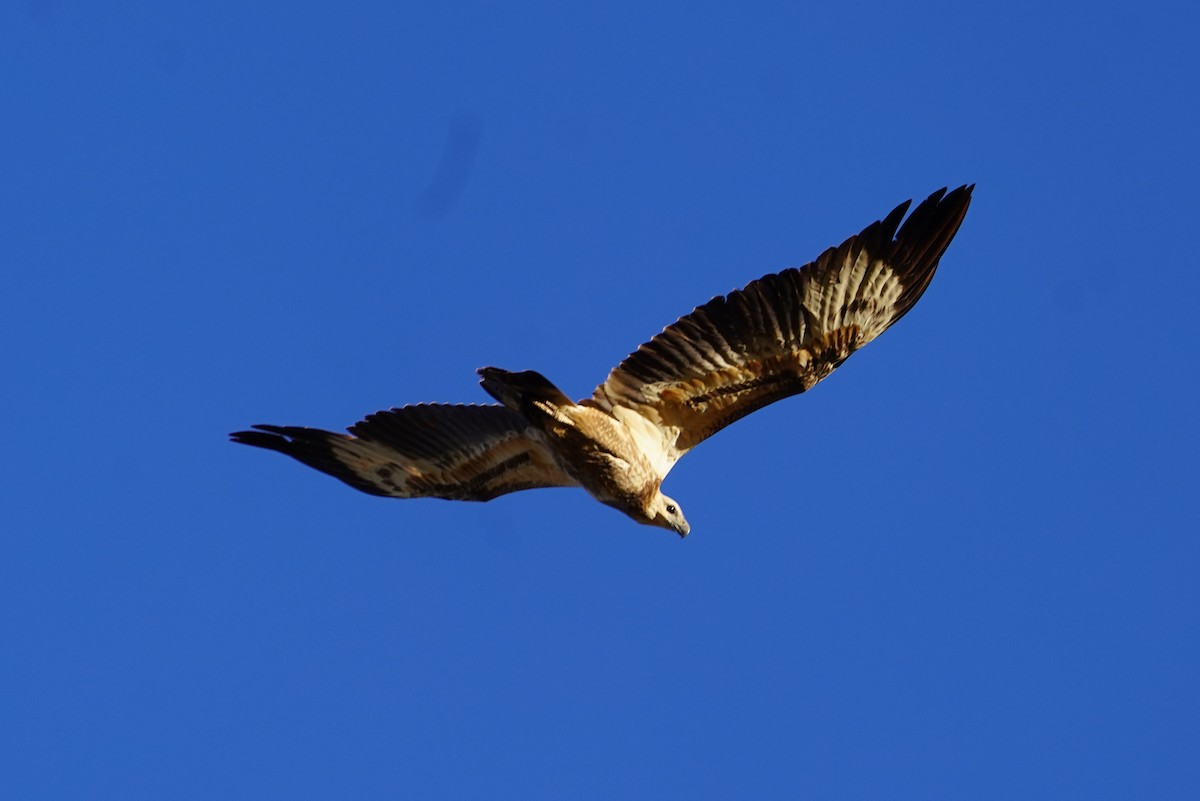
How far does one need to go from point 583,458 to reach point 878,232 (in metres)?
2.38

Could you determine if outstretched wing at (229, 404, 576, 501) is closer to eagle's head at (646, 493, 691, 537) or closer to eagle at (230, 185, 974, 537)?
eagle at (230, 185, 974, 537)

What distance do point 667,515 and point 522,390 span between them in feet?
4.73

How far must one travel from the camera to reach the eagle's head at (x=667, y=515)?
34.6 ft

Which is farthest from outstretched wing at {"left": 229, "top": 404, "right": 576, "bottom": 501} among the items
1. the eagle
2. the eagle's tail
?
the eagle's tail

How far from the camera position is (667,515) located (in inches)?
418

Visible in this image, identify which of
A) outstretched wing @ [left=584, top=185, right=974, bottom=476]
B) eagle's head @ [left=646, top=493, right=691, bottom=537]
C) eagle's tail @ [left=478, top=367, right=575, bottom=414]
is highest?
outstretched wing @ [left=584, top=185, right=974, bottom=476]

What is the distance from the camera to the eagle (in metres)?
10.0

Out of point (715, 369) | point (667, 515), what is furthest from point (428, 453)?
point (715, 369)

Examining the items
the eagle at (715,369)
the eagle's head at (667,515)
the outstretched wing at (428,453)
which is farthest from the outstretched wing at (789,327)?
the outstretched wing at (428,453)

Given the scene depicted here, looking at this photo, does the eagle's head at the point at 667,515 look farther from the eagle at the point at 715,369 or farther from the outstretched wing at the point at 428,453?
the outstretched wing at the point at 428,453

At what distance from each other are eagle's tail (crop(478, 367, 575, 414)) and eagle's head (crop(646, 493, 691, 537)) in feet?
3.19

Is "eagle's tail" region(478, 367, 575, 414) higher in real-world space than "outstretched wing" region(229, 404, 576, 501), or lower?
lower

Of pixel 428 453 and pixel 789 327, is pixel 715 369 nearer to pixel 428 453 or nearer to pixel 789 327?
pixel 789 327

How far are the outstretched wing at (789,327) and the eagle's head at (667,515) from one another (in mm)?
294
